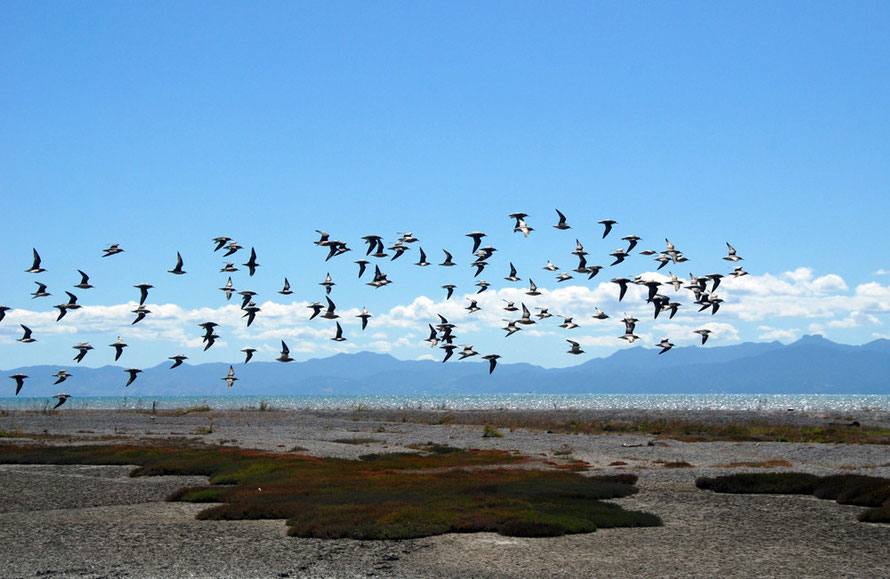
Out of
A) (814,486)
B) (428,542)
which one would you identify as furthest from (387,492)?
(814,486)

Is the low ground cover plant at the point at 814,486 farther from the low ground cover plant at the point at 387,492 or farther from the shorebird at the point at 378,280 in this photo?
the shorebird at the point at 378,280

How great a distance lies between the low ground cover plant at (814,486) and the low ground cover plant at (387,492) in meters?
3.86

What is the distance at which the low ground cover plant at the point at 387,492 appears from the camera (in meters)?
27.8

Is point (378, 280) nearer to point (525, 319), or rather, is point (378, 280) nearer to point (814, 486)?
point (525, 319)

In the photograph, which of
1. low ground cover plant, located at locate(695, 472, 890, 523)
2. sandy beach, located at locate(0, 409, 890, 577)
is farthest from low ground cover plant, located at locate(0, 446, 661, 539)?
low ground cover plant, located at locate(695, 472, 890, 523)

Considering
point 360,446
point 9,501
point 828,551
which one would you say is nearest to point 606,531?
point 828,551

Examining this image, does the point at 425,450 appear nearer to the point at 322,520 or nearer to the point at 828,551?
the point at 322,520

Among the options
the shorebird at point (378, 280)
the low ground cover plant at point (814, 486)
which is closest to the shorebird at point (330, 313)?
the shorebird at point (378, 280)

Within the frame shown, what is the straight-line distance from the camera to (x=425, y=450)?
62.8 metres

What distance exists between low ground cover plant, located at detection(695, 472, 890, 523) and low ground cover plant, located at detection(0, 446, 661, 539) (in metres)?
3.86

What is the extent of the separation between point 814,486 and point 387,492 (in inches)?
657

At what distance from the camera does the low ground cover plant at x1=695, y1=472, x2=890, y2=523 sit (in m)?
32.1

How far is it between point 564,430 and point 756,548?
61.1m

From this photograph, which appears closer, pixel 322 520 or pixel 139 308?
pixel 322 520
